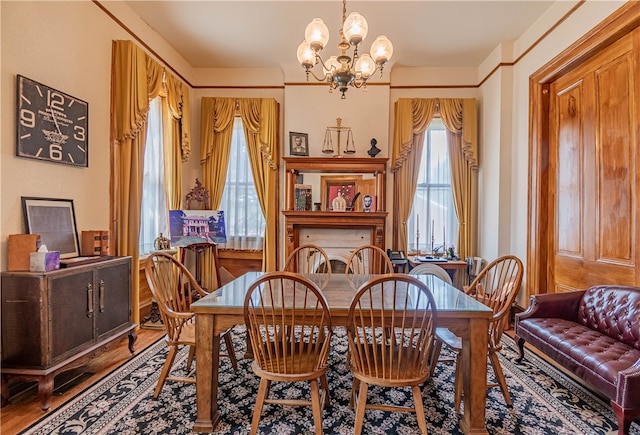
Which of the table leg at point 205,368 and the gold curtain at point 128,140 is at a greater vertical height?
the gold curtain at point 128,140

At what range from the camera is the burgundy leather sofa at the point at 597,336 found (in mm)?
1925

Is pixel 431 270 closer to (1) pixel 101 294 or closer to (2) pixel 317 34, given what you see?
(2) pixel 317 34

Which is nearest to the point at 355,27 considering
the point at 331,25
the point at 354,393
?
the point at 331,25

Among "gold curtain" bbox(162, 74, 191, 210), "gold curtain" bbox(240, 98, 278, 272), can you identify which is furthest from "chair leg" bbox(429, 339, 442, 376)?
"gold curtain" bbox(162, 74, 191, 210)

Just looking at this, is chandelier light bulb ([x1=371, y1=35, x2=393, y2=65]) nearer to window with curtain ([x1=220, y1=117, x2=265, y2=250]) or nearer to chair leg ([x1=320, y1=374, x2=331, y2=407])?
chair leg ([x1=320, y1=374, x2=331, y2=407])

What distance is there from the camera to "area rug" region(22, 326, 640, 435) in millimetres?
2057

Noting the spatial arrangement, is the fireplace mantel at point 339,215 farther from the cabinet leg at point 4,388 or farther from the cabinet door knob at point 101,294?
the cabinet leg at point 4,388

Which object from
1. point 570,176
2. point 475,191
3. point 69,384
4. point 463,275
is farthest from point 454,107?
point 69,384

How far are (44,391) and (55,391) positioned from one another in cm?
31

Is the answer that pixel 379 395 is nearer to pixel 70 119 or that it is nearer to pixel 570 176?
pixel 570 176

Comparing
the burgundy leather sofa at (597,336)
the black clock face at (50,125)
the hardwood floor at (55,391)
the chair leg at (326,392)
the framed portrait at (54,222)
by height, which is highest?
the black clock face at (50,125)

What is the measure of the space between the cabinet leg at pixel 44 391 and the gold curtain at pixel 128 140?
133 centimetres

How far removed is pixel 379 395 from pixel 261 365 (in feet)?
3.31

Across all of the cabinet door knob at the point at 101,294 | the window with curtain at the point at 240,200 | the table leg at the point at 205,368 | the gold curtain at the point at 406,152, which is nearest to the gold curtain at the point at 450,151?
the gold curtain at the point at 406,152
